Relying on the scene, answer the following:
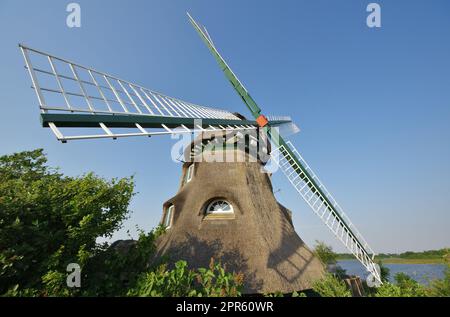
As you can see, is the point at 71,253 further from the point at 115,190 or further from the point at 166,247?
the point at 166,247

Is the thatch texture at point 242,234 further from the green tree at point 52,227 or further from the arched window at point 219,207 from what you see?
the green tree at point 52,227

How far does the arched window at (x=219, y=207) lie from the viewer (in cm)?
1139

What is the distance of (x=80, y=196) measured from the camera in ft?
25.7

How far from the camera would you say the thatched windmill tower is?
370 inches

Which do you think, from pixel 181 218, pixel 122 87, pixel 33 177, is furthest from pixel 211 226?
pixel 33 177

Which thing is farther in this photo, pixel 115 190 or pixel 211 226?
pixel 211 226

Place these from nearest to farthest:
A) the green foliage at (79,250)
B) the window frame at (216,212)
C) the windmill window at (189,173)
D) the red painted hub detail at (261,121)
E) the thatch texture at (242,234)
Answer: the green foliage at (79,250) → the thatch texture at (242,234) → the window frame at (216,212) → the windmill window at (189,173) → the red painted hub detail at (261,121)

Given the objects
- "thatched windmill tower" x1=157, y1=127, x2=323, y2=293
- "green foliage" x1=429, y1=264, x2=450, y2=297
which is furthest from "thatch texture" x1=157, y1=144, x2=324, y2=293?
"green foliage" x1=429, y1=264, x2=450, y2=297

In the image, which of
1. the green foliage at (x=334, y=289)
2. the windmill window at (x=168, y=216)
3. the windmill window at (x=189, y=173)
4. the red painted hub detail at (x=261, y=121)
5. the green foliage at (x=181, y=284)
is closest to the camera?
the green foliage at (x=181, y=284)

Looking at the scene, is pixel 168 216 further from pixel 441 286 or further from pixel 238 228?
pixel 441 286

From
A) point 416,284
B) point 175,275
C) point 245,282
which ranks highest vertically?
point 175,275

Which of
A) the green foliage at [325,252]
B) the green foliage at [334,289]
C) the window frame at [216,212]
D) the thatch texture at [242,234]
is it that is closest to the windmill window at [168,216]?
the thatch texture at [242,234]
